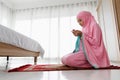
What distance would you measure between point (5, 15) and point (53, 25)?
185 centimetres

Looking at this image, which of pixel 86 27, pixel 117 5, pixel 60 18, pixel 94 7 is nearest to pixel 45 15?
pixel 60 18

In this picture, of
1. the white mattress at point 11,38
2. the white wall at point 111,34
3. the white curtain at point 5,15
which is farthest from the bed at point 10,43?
the white curtain at point 5,15

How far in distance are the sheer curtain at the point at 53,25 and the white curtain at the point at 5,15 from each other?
321mm

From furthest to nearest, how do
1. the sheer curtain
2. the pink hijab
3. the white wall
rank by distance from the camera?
the sheer curtain < the white wall < the pink hijab

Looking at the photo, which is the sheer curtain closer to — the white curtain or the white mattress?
the white curtain

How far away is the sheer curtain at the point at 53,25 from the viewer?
4.62 metres

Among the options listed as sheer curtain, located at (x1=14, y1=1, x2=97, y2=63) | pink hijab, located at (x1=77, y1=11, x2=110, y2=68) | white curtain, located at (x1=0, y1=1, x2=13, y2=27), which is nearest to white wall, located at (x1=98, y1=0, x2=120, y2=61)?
pink hijab, located at (x1=77, y1=11, x2=110, y2=68)

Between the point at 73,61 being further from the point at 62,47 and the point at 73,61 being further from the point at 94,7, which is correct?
the point at 94,7

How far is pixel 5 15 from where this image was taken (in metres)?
4.92

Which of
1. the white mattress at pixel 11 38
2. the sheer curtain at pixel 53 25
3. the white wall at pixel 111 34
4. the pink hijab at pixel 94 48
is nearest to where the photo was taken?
the pink hijab at pixel 94 48

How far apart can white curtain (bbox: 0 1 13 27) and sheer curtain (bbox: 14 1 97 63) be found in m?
0.32

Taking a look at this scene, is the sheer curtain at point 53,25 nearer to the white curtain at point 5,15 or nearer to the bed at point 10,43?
the white curtain at point 5,15

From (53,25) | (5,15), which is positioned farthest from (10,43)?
(5,15)

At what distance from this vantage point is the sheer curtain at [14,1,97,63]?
15.2 ft
